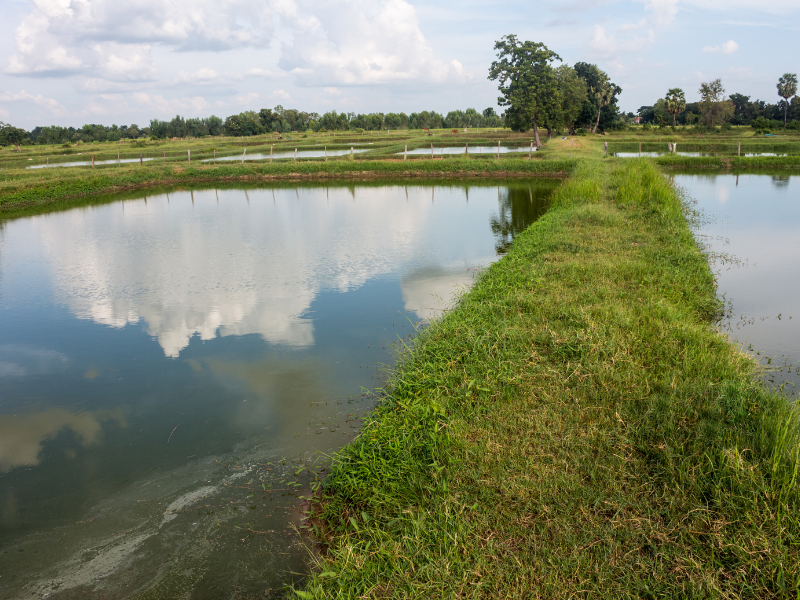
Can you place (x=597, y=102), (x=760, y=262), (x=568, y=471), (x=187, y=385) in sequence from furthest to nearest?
(x=597, y=102) < (x=760, y=262) < (x=187, y=385) < (x=568, y=471)

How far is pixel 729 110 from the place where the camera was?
45969 millimetres

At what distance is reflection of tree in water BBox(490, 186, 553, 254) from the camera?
38.6 ft

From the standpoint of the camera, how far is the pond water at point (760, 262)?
5.86 metres

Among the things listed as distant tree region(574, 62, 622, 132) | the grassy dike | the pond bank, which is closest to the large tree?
the pond bank

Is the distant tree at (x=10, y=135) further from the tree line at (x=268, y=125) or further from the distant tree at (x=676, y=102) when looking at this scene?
the distant tree at (x=676, y=102)

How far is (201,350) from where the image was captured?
629cm

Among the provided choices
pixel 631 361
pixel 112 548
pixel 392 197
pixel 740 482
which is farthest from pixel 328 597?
pixel 392 197

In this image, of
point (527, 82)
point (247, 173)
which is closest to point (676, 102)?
point (527, 82)

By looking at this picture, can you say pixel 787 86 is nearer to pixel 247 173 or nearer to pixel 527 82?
pixel 527 82

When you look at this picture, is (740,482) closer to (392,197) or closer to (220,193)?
(392,197)

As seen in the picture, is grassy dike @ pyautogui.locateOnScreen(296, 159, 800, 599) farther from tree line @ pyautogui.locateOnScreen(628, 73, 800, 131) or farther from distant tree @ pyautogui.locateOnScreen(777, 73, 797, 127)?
distant tree @ pyautogui.locateOnScreen(777, 73, 797, 127)

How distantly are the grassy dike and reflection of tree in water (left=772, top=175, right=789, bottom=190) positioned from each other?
16728 millimetres

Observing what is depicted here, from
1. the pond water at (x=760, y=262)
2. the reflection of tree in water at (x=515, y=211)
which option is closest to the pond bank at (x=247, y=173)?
the reflection of tree in water at (x=515, y=211)

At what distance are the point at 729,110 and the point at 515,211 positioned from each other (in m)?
43.5
